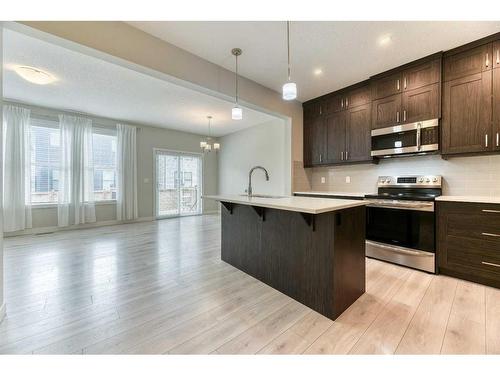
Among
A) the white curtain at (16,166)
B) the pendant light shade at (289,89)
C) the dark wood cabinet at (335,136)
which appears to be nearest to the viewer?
the pendant light shade at (289,89)

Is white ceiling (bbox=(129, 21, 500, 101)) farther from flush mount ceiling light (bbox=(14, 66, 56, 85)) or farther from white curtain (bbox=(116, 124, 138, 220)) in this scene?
white curtain (bbox=(116, 124, 138, 220))

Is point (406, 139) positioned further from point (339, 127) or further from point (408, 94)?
point (339, 127)

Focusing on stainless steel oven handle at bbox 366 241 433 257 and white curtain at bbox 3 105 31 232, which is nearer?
stainless steel oven handle at bbox 366 241 433 257

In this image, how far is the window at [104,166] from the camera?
17.7ft

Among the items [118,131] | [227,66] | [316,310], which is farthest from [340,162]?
[118,131]

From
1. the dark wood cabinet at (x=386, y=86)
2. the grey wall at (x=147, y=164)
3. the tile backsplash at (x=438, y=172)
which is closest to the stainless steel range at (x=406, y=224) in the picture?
the tile backsplash at (x=438, y=172)

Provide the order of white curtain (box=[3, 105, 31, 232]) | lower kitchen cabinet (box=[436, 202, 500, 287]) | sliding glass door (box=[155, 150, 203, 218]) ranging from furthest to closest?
sliding glass door (box=[155, 150, 203, 218]) < white curtain (box=[3, 105, 31, 232]) < lower kitchen cabinet (box=[436, 202, 500, 287])

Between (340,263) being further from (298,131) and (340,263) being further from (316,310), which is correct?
(298,131)

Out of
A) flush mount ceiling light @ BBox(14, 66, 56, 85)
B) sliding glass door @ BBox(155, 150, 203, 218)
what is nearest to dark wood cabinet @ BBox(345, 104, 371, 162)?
flush mount ceiling light @ BBox(14, 66, 56, 85)

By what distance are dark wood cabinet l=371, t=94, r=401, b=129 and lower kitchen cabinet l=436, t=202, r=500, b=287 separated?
1335 millimetres

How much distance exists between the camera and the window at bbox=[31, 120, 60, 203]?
461 centimetres

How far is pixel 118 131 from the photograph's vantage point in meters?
5.59

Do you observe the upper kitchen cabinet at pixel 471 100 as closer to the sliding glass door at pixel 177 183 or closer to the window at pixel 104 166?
the sliding glass door at pixel 177 183

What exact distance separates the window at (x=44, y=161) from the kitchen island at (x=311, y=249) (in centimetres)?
487
